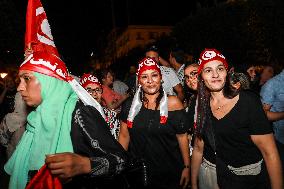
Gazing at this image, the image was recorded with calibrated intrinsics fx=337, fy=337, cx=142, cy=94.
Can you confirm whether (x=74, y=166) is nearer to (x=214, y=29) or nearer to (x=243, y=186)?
(x=243, y=186)

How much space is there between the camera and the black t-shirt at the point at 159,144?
4535 mm

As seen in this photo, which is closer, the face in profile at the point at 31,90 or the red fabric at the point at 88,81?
the face in profile at the point at 31,90

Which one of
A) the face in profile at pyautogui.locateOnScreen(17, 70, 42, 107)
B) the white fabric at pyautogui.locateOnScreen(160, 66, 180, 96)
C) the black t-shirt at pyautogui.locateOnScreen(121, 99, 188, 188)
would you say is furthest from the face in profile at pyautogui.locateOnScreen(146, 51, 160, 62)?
the face in profile at pyautogui.locateOnScreen(17, 70, 42, 107)

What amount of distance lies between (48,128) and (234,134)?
Answer: 193cm

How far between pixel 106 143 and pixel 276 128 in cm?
411

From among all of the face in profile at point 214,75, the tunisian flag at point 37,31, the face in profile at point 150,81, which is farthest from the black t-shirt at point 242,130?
the tunisian flag at point 37,31

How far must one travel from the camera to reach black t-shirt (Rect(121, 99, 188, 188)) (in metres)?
4.54

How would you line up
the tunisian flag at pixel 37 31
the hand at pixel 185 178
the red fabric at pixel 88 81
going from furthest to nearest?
the red fabric at pixel 88 81 → the hand at pixel 185 178 → the tunisian flag at pixel 37 31

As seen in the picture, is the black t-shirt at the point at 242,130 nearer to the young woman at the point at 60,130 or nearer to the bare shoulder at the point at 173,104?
the bare shoulder at the point at 173,104

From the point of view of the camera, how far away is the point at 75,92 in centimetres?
298

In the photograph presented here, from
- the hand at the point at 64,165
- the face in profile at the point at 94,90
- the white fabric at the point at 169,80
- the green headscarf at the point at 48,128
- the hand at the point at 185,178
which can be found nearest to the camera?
the hand at the point at 64,165

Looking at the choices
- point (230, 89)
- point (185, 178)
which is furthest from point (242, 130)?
point (185, 178)

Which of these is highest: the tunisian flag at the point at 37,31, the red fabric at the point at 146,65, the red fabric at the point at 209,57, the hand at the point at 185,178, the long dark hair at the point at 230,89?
the tunisian flag at the point at 37,31

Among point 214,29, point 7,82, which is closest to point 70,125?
point 7,82
